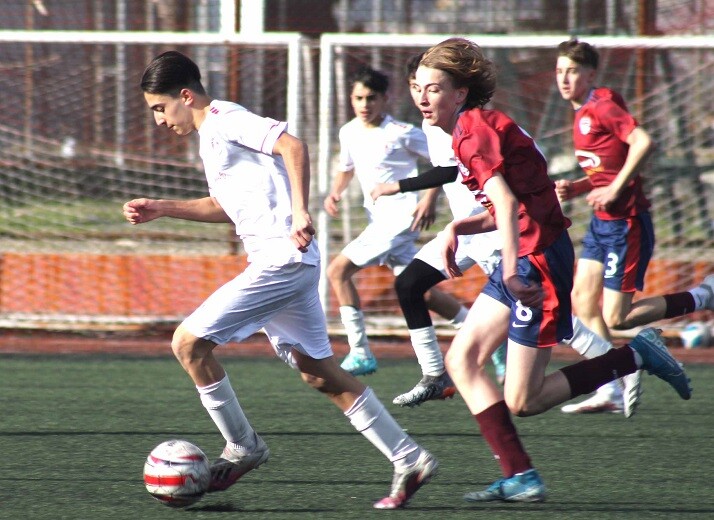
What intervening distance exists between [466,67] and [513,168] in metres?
0.40

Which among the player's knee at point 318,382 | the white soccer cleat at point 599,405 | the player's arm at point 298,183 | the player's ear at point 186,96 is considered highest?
the player's ear at point 186,96

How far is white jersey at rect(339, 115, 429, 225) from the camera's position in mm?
7625

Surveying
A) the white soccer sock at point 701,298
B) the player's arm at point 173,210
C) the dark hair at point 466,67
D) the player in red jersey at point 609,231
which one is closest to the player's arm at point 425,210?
the player in red jersey at point 609,231

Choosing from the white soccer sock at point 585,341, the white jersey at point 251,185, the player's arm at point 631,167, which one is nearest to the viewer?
the white jersey at point 251,185

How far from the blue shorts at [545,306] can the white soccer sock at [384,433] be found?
55cm

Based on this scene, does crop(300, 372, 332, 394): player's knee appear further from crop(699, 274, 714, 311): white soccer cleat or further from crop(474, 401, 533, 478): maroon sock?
crop(699, 274, 714, 311): white soccer cleat

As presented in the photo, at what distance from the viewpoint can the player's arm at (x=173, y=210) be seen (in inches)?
176

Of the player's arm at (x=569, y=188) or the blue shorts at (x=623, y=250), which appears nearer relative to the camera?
the player's arm at (x=569, y=188)

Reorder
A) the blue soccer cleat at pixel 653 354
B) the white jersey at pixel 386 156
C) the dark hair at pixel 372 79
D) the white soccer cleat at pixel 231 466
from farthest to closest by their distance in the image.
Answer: the white jersey at pixel 386 156 → the dark hair at pixel 372 79 → the blue soccer cleat at pixel 653 354 → the white soccer cleat at pixel 231 466

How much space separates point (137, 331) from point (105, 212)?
160cm

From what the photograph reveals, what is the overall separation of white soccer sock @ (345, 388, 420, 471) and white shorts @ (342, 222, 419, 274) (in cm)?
330

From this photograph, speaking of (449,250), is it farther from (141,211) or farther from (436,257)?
(436,257)

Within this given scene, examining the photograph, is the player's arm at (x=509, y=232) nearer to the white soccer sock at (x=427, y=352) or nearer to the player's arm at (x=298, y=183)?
the player's arm at (x=298, y=183)

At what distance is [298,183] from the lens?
4.17 metres
